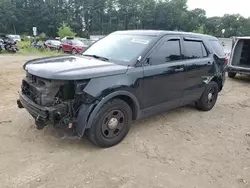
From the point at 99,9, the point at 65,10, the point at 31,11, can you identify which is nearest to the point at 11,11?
the point at 31,11

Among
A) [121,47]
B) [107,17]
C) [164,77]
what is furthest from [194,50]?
[107,17]

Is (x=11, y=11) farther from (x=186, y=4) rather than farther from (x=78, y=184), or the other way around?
(x=78, y=184)

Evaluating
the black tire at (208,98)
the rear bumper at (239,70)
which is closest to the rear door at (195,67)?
the black tire at (208,98)

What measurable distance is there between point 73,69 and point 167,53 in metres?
1.79

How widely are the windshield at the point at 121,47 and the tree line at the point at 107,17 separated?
7024cm

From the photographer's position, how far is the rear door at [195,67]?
468 cm

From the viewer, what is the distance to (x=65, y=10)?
7906 centimetres

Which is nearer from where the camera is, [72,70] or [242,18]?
[72,70]

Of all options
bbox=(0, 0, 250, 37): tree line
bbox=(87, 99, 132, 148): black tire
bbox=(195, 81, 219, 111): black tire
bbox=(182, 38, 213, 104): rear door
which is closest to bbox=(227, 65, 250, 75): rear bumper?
bbox=(195, 81, 219, 111): black tire

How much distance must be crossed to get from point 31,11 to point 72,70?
8029 centimetres

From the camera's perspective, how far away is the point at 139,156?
346 centimetres

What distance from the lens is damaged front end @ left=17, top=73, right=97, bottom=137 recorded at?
3225 millimetres

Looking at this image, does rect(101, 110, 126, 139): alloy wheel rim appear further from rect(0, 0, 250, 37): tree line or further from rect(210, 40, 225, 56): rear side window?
rect(0, 0, 250, 37): tree line

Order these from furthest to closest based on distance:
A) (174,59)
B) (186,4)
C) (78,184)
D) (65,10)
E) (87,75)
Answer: (186,4) < (65,10) < (174,59) < (87,75) < (78,184)
